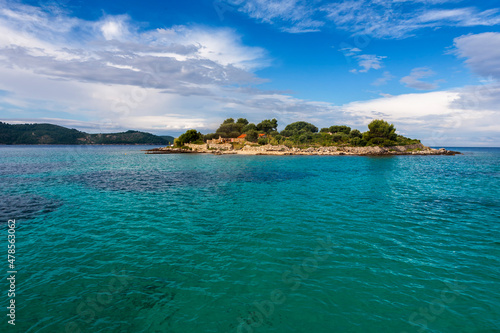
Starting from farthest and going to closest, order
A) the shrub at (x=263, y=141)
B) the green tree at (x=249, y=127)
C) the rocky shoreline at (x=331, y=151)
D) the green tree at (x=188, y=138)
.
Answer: the green tree at (x=249, y=127) < the green tree at (x=188, y=138) < the shrub at (x=263, y=141) < the rocky shoreline at (x=331, y=151)

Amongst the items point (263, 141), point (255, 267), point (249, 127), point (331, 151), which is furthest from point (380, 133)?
point (255, 267)

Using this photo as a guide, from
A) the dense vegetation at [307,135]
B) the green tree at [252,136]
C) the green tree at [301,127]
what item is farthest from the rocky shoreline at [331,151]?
the green tree at [301,127]

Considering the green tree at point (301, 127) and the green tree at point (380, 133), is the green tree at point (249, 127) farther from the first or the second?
the green tree at point (380, 133)

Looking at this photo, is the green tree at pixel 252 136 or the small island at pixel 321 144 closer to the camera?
the small island at pixel 321 144

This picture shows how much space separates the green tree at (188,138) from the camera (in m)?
162

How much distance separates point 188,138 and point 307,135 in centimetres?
8318

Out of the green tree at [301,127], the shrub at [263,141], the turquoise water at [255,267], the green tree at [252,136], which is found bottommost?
the turquoise water at [255,267]

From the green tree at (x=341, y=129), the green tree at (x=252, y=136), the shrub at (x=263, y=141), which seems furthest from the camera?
the green tree at (x=341, y=129)

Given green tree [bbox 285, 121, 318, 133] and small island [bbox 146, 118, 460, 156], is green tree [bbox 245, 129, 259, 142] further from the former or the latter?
green tree [bbox 285, 121, 318, 133]

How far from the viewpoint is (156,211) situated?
931 inches

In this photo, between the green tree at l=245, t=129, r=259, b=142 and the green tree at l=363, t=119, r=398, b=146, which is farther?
the green tree at l=245, t=129, r=259, b=142

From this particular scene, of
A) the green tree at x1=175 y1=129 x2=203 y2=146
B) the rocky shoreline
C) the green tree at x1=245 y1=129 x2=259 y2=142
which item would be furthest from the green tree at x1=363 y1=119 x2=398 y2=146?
the green tree at x1=175 y1=129 x2=203 y2=146

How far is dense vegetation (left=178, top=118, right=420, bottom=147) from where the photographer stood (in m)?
131

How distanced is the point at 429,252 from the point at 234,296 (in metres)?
13.0
